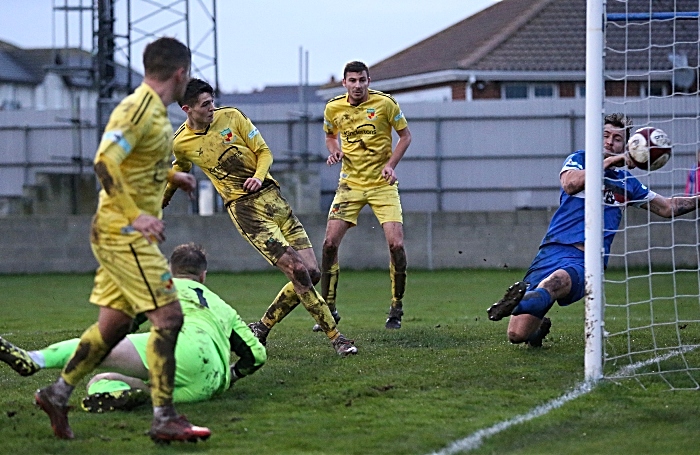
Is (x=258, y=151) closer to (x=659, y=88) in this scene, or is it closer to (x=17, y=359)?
(x=17, y=359)

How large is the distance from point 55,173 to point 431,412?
19.0 m

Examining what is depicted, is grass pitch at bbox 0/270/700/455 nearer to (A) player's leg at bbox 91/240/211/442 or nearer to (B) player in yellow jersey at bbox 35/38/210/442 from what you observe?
(A) player's leg at bbox 91/240/211/442

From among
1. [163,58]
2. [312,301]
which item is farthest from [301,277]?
[163,58]

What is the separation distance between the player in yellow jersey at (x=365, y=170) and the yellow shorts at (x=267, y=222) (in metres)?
1.20

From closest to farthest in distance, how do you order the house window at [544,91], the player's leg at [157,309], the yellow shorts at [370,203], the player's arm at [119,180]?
1. the player's arm at [119,180]
2. the player's leg at [157,309]
3. the yellow shorts at [370,203]
4. the house window at [544,91]

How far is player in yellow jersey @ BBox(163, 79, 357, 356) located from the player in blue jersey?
1.56 meters

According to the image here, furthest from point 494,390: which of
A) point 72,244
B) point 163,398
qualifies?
point 72,244

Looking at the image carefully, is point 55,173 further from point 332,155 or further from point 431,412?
point 431,412

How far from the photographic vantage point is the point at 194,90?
26.2 ft

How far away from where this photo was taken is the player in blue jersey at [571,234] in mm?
7395

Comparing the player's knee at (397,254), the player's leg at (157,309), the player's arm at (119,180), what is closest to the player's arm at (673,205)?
the player's knee at (397,254)

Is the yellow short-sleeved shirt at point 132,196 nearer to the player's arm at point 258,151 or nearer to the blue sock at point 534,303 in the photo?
the player's arm at point 258,151

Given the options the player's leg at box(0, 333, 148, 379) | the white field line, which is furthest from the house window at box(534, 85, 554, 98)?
the player's leg at box(0, 333, 148, 379)

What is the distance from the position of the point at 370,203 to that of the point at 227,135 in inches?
82.5
